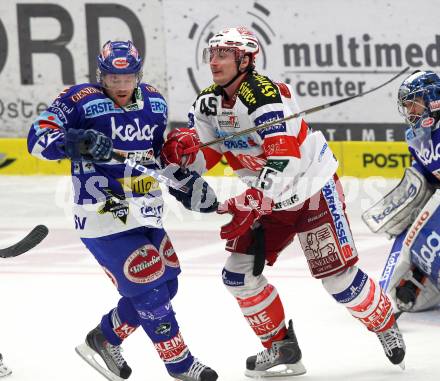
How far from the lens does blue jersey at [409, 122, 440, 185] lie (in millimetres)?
5832

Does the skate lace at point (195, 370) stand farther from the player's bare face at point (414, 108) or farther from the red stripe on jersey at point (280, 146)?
the player's bare face at point (414, 108)

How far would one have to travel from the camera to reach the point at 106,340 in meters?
4.95

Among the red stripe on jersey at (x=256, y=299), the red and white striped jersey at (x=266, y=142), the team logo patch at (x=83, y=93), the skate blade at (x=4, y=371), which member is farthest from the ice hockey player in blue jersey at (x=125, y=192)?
the skate blade at (x=4, y=371)

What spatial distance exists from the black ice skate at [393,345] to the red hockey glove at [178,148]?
1.08 metres

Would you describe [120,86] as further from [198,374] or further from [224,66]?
[198,374]

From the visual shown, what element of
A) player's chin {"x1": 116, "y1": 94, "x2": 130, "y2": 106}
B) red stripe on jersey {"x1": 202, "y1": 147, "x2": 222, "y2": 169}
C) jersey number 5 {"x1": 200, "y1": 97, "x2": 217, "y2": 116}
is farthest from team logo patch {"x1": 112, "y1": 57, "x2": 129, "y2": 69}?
red stripe on jersey {"x1": 202, "y1": 147, "x2": 222, "y2": 169}

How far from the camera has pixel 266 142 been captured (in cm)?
471

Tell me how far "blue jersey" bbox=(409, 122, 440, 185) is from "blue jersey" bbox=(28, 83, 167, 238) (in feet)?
5.25

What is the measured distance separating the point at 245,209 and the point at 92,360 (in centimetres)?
90

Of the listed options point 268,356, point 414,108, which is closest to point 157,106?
point 268,356

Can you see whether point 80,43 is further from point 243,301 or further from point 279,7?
point 243,301

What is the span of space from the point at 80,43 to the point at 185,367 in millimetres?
6024

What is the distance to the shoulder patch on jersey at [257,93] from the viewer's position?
4746 millimetres

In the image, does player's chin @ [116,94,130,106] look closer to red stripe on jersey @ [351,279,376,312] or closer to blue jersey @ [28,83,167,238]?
blue jersey @ [28,83,167,238]
